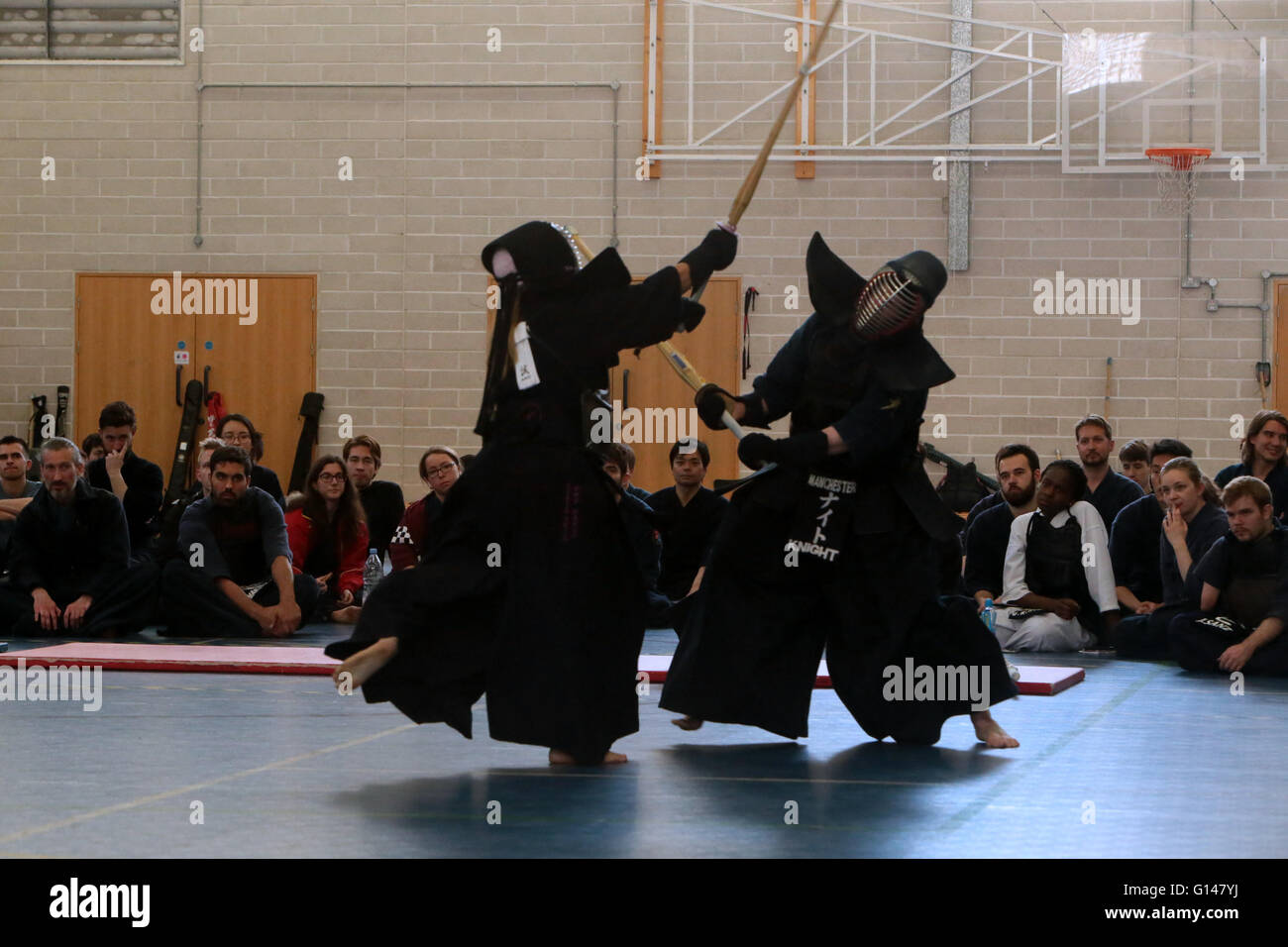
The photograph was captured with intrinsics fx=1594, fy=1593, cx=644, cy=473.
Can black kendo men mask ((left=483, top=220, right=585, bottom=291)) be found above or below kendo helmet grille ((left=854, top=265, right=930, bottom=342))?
above

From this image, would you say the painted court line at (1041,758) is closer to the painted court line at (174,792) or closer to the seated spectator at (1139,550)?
the seated spectator at (1139,550)

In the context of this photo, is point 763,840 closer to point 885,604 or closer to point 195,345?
point 885,604

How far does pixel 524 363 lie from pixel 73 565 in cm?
477

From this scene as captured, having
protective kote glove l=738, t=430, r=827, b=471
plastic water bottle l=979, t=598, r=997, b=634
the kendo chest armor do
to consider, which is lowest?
plastic water bottle l=979, t=598, r=997, b=634

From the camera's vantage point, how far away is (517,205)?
12.0 meters

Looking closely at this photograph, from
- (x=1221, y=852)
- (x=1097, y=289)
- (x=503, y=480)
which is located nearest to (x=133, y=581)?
(x=503, y=480)

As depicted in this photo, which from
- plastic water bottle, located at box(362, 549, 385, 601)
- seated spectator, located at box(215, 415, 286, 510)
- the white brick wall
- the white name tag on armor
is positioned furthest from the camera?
the white brick wall

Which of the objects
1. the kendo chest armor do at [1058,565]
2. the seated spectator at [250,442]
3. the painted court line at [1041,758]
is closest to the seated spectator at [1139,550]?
the kendo chest armor do at [1058,565]

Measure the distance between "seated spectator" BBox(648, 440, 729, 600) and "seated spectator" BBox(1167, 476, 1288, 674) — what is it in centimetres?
265

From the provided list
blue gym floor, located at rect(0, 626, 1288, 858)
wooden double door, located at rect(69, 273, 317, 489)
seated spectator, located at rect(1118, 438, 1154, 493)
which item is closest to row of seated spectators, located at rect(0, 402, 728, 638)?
blue gym floor, located at rect(0, 626, 1288, 858)

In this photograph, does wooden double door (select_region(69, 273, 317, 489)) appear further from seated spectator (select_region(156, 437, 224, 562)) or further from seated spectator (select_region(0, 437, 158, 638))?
seated spectator (select_region(0, 437, 158, 638))

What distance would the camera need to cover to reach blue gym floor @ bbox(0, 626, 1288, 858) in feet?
9.78

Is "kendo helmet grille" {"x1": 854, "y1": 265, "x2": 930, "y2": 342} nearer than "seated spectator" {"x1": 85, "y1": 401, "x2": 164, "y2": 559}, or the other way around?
"kendo helmet grille" {"x1": 854, "y1": 265, "x2": 930, "y2": 342}

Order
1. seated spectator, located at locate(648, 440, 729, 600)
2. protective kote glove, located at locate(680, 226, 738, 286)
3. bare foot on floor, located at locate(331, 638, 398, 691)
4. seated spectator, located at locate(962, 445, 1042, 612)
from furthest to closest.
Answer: seated spectator, located at locate(648, 440, 729, 600), seated spectator, located at locate(962, 445, 1042, 612), protective kote glove, located at locate(680, 226, 738, 286), bare foot on floor, located at locate(331, 638, 398, 691)
